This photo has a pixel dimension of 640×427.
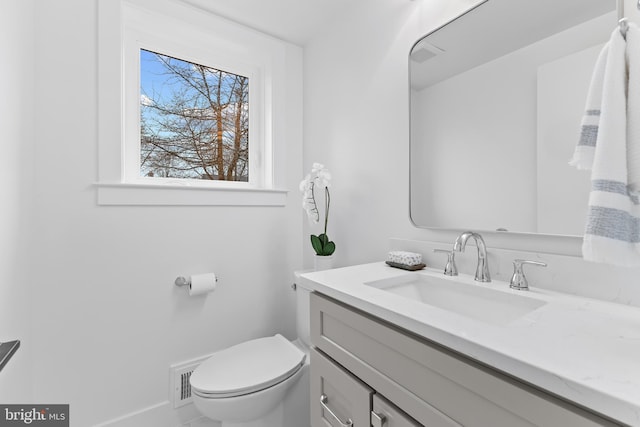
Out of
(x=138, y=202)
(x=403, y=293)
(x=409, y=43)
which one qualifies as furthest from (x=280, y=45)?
(x=403, y=293)

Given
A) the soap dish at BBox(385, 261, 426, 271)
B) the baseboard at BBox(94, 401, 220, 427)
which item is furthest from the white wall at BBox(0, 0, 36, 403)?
the soap dish at BBox(385, 261, 426, 271)

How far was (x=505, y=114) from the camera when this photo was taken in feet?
3.10

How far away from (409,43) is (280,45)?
0.96m

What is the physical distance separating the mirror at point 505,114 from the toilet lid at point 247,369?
86cm

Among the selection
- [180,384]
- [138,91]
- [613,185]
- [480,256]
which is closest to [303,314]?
[180,384]

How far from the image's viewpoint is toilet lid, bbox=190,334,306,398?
1129 millimetres

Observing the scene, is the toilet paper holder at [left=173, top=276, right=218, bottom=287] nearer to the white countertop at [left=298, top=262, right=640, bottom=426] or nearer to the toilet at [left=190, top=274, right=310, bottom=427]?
the toilet at [left=190, top=274, right=310, bottom=427]

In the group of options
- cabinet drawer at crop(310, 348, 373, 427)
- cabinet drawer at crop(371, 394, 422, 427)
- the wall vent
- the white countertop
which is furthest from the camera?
the wall vent

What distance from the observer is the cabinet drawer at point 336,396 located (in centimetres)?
75

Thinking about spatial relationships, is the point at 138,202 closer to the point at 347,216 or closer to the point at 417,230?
the point at 347,216

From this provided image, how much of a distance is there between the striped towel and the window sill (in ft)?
4.94

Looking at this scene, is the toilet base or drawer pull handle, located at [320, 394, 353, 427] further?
the toilet base

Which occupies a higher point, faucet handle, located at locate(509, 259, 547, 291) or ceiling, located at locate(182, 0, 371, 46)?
ceiling, located at locate(182, 0, 371, 46)

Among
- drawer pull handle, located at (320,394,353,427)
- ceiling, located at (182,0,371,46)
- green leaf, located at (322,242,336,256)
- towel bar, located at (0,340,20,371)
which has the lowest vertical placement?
drawer pull handle, located at (320,394,353,427)
